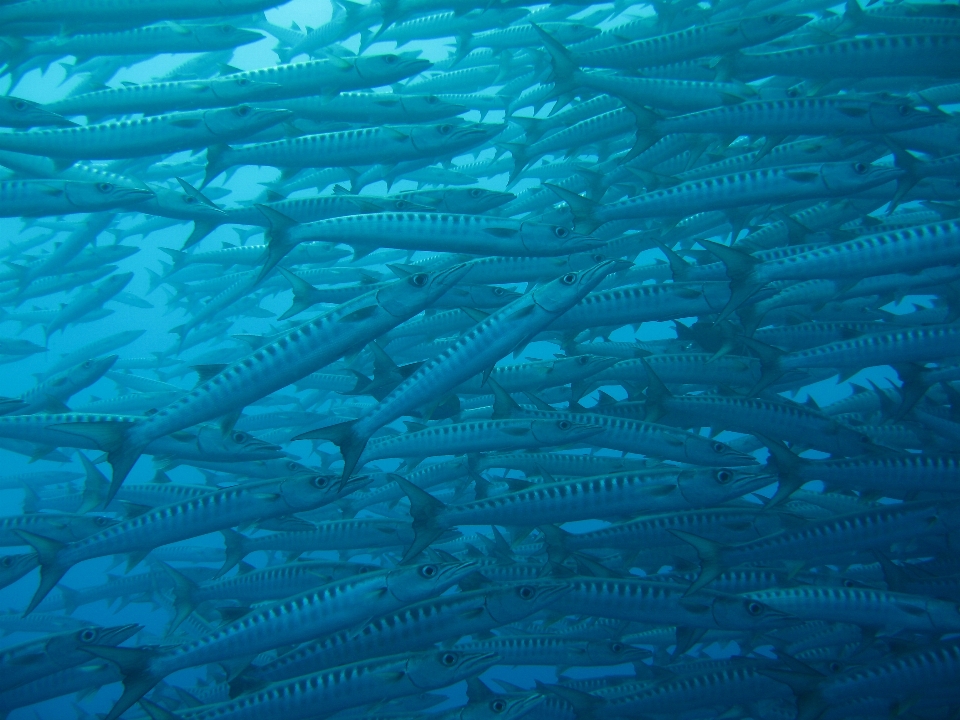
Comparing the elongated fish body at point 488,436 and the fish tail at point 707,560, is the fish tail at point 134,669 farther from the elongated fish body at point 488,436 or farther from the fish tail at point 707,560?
the fish tail at point 707,560

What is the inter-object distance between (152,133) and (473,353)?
340 cm

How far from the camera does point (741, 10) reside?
23.5 ft

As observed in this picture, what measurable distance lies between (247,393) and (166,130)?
8.84 feet

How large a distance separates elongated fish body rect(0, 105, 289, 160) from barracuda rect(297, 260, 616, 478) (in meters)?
2.77

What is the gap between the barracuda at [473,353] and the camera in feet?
11.8

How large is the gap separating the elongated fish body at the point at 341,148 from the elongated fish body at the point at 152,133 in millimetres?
297

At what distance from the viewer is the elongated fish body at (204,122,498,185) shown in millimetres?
5215

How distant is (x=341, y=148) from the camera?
17.1 feet

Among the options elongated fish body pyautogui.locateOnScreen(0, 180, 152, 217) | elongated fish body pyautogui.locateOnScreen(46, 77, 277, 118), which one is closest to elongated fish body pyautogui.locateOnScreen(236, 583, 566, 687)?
elongated fish body pyautogui.locateOnScreen(0, 180, 152, 217)

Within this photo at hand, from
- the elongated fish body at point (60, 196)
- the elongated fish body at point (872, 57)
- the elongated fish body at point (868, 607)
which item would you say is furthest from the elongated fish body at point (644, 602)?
the elongated fish body at point (60, 196)

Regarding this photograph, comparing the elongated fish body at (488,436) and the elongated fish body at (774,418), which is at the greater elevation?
the elongated fish body at (488,436)

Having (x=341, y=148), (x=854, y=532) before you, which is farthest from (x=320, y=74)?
(x=854, y=532)

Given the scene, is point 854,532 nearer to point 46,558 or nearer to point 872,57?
point 872,57

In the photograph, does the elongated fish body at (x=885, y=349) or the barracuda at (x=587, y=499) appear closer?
the barracuda at (x=587, y=499)
